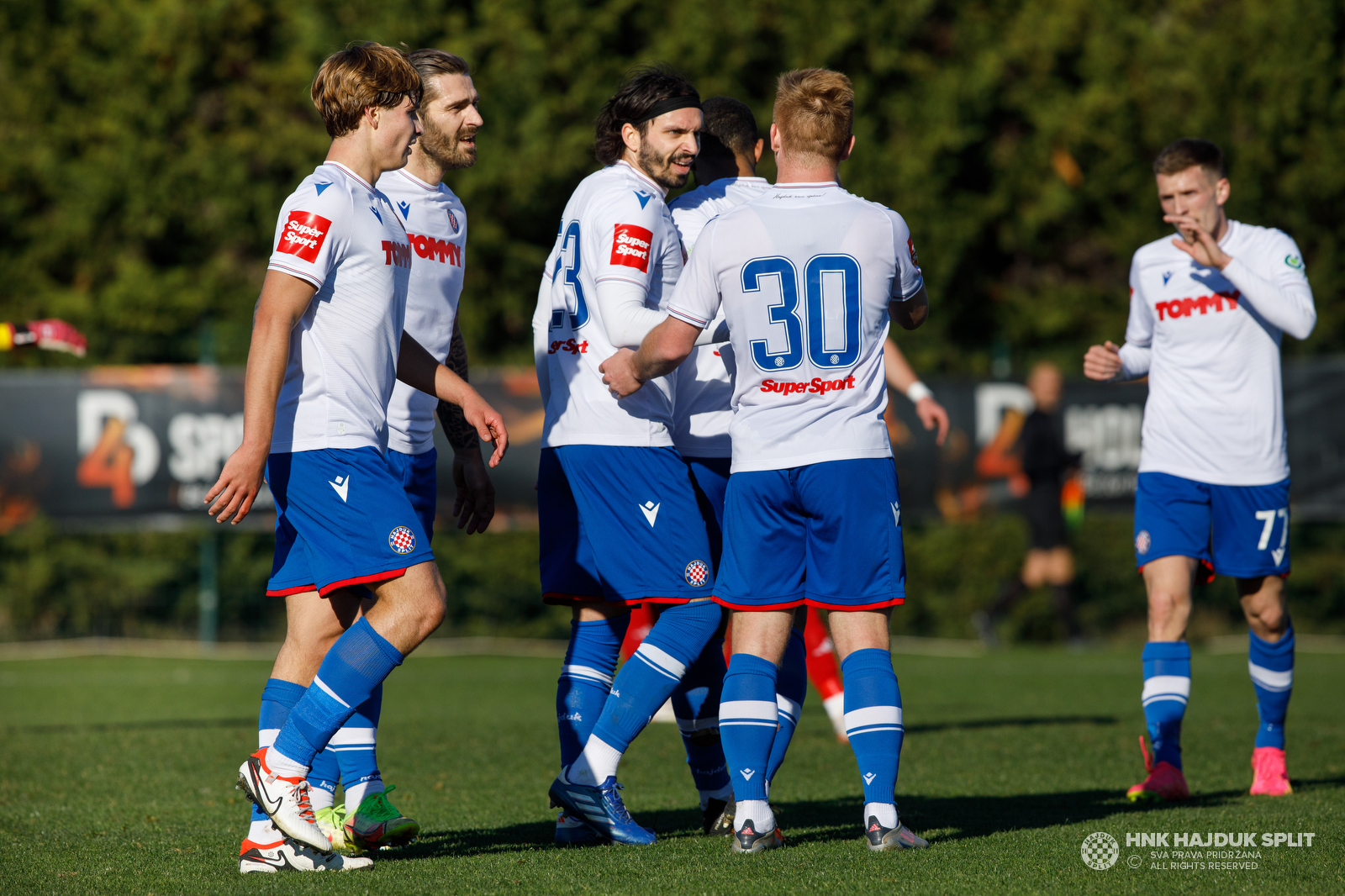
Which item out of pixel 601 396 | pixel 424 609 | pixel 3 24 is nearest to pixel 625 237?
pixel 601 396

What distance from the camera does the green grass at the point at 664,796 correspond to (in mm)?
3648

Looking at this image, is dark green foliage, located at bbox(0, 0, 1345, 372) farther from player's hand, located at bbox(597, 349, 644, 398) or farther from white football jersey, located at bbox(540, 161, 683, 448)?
player's hand, located at bbox(597, 349, 644, 398)

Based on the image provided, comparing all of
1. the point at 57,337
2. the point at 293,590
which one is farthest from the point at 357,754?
the point at 57,337

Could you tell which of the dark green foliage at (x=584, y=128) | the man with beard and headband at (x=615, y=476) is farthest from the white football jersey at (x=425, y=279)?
the dark green foliage at (x=584, y=128)

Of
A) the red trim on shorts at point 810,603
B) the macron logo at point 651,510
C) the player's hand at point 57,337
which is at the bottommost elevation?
the red trim on shorts at point 810,603

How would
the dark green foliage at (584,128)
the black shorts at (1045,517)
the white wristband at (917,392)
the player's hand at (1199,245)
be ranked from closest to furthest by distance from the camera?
the white wristband at (917,392) < the player's hand at (1199,245) < the black shorts at (1045,517) < the dark green foliage at (584,128)

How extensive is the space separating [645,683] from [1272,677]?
9.11 feet

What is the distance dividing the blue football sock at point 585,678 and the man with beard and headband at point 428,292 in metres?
0.55

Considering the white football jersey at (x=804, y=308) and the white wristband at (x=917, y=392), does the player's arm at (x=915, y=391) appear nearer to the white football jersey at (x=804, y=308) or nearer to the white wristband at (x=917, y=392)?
the white wristband at (x=917, y=392)

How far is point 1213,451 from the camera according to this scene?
548 cm

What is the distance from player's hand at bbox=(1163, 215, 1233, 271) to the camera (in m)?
5.08

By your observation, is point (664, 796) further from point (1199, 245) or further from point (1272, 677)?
point (1199, 245)

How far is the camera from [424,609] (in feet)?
12.5

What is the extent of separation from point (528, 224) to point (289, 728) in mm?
11657
